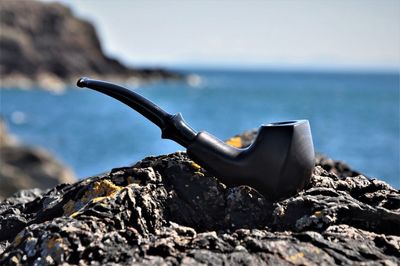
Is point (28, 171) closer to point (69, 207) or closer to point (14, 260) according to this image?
point (69, 207)

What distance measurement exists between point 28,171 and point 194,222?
1454 cm

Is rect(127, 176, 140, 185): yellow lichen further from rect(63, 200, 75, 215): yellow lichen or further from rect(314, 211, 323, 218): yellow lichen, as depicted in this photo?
rect(314, 211, 323, 218): yellow lichen

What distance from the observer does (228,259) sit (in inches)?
110

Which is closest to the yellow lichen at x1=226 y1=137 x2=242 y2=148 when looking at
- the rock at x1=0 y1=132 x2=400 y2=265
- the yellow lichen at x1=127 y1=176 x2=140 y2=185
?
the rock at x1=0 y1=132 x2=400 y2=265

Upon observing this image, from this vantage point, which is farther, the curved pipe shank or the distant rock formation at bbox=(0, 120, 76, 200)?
the distant rock formation at bbox=(0, 120, 76, 200)

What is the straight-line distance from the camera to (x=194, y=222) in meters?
3.25

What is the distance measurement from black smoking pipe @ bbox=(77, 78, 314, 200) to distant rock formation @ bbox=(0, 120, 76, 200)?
10.4 metres

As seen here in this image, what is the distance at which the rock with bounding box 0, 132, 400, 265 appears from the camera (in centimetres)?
285

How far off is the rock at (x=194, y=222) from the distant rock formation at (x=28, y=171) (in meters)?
10.3

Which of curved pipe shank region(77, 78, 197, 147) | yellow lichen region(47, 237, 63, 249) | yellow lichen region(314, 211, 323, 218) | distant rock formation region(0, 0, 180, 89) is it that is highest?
distant rock formation region(0, 0, 180, 89)

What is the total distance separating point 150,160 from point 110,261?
1000mm

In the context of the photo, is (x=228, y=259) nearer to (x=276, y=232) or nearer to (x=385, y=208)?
(x=276, y=232)

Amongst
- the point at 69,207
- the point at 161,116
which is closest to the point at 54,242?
the point at 69,207

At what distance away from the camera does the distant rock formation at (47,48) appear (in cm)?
11356
